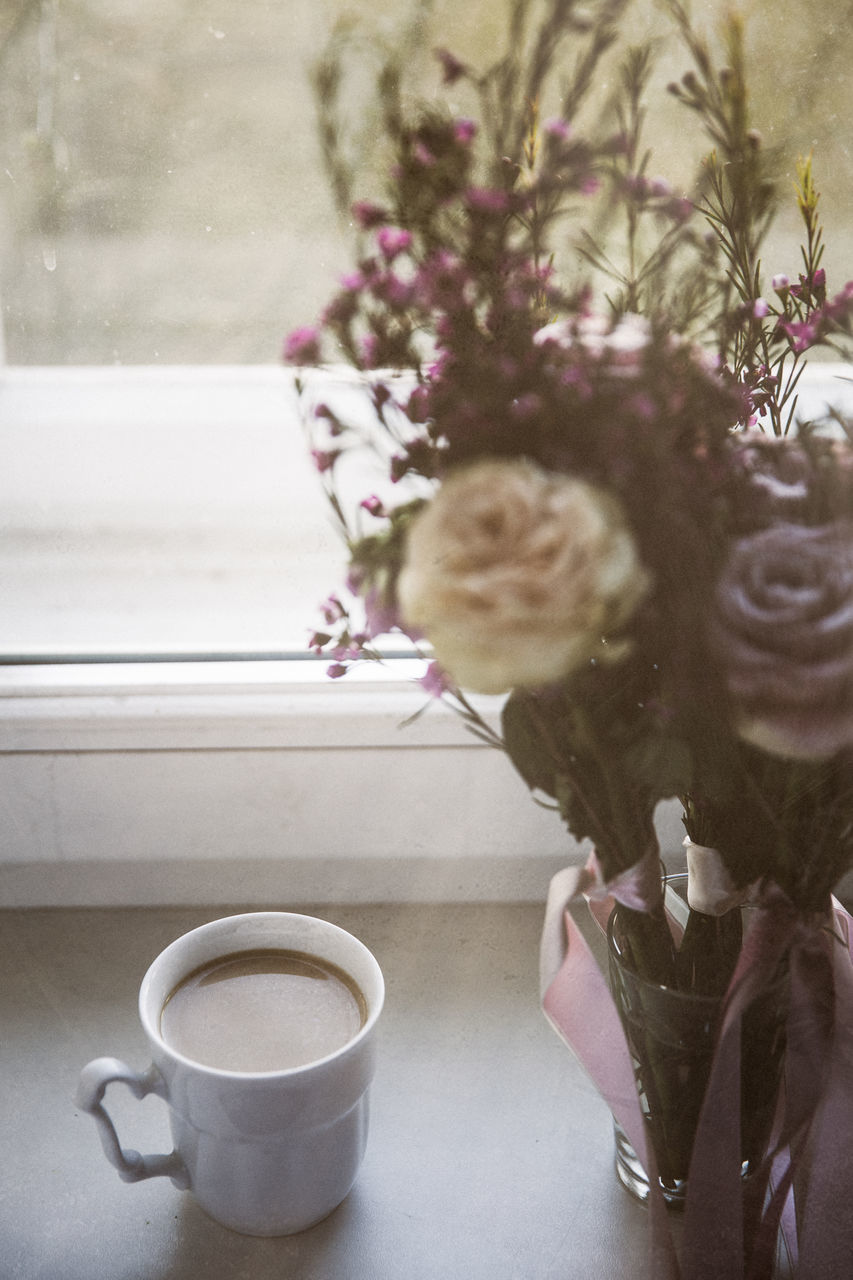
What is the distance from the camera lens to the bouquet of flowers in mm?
266

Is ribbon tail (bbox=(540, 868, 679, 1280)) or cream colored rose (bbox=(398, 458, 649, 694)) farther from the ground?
cream colored rose (bbox=(398, 458, 649, 694))

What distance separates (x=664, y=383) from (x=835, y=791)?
5.7 inches

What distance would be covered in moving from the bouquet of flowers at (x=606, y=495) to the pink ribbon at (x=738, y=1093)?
0.01m

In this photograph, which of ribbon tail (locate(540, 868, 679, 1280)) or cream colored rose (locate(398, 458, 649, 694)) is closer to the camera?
cream colored rose (locate(398, 458, 649, 694))

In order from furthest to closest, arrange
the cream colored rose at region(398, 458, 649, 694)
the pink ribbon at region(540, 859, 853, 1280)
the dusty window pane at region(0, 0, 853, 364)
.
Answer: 1. the dusty window pane at region(0, 0, 853, 364)
2. the pink ribbon at region(540, 859, 853, 1280)
3. the cream colored rose at region(398, 458, 649, 694)

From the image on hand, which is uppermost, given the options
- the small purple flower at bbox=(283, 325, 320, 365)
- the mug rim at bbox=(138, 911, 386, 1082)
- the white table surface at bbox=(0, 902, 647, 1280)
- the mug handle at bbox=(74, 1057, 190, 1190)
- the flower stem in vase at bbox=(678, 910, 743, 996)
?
the small purple flower at bbox=(283, 325, 320, 365)

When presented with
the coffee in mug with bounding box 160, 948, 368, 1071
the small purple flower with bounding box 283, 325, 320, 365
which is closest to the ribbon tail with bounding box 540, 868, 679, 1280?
the coffee in mug with bounding box 160, 948, 368, 1071

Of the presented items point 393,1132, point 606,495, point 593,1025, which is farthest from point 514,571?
point 393,1132

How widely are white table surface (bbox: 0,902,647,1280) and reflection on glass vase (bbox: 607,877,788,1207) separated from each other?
0.08m

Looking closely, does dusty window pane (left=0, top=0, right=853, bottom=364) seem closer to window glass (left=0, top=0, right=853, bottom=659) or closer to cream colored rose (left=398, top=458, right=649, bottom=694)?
window glass (left=0, top=0, right=853, bottom=659)

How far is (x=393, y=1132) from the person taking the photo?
0.52 metres

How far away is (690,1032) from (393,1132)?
0.19 m

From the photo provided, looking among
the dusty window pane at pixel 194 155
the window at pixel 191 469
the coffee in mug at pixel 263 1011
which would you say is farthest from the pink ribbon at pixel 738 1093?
the dusty window pane at pixel 194 155

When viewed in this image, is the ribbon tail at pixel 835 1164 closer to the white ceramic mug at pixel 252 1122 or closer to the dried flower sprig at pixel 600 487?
the dried flower sprig at pixel 600 487
